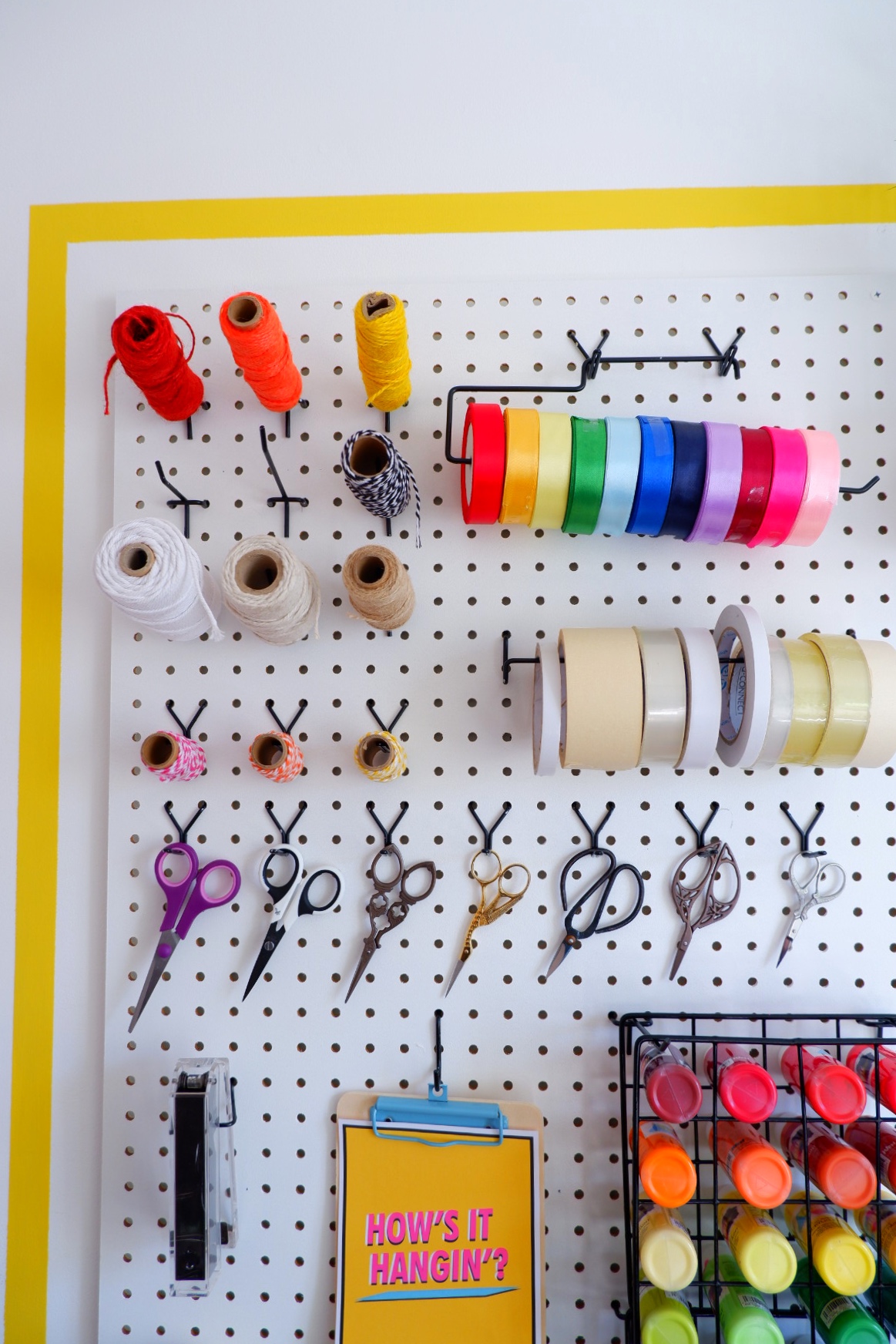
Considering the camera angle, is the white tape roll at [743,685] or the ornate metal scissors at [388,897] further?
the ornate metal scissors at [388,897]

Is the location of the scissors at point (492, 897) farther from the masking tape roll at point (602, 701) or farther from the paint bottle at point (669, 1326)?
the paint bottle at point (669, 1326)

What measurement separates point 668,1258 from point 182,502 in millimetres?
1185

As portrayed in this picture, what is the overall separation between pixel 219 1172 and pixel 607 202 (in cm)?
151

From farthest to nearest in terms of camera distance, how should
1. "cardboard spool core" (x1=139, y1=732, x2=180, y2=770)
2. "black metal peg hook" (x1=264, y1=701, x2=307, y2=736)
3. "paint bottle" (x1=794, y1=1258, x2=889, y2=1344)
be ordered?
"black metal peg hook" (x1=264, y1=701, x2=307, y2=736) → "cardboard spool core" (x1=139, y1=732, x2=180, y2=770) → "paint bottle" (x1=794, y1=1258, x2=889, y2=1344)

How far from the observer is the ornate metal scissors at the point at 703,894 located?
3.66ft

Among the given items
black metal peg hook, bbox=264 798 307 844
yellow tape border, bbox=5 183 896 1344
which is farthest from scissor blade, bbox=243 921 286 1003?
yellow tape border, bbox=5 183 896 1344

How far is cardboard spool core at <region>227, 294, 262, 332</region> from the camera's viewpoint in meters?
1.00

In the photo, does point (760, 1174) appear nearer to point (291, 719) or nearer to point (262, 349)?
point (291, 719)

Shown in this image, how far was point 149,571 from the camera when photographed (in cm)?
98

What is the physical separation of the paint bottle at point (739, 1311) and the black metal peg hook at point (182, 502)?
123 cm

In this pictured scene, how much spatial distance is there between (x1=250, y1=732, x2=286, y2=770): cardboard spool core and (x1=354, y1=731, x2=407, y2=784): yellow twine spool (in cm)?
10

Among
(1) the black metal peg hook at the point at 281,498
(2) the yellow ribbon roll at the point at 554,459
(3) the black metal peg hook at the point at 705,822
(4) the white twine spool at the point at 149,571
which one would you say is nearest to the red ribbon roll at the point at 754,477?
(2) the yellow ribbon roll at the point at 554,459

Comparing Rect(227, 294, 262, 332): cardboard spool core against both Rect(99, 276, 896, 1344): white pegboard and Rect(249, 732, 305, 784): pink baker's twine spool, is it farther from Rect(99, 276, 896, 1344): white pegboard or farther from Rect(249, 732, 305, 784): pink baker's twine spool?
Rect(249, 732, 305, 784): pink baker's twine spool

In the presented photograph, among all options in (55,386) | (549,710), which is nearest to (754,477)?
(549,710)
